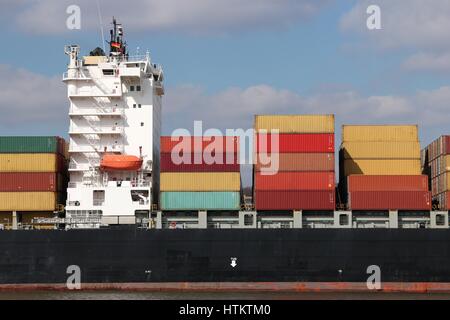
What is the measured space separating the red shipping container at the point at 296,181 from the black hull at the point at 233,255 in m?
2.69

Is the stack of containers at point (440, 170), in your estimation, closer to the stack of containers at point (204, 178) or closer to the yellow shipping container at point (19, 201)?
the stack of containers at point (204, 178)

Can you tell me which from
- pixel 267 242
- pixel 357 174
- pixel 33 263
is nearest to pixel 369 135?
pixel 357 174

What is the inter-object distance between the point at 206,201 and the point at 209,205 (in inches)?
11.4

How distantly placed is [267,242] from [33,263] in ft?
43.2

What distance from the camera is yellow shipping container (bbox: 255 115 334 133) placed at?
37.8m

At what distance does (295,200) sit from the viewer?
3703cm

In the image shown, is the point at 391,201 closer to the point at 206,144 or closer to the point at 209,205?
the point at 209,205

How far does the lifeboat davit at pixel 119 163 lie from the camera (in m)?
39.0

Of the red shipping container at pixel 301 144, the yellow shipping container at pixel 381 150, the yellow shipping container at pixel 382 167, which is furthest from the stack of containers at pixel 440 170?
the red shipping container at pixel 301 144

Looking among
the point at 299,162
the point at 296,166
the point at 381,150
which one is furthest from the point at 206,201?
the point at 381,150

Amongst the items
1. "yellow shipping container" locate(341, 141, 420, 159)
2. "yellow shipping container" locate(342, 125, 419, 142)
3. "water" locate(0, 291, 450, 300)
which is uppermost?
"yellow shipping container" locate(342, 125, 419, 142)

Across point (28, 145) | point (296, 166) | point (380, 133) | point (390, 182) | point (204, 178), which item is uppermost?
point (380, 133)

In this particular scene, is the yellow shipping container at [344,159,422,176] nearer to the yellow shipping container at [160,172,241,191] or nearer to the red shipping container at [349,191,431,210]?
the red shipping container at [349,191,431,210]

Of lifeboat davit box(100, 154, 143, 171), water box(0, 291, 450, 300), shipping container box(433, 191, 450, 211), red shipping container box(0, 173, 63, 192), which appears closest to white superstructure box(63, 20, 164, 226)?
lifeboat davit box(100, 154, 143, 171)
